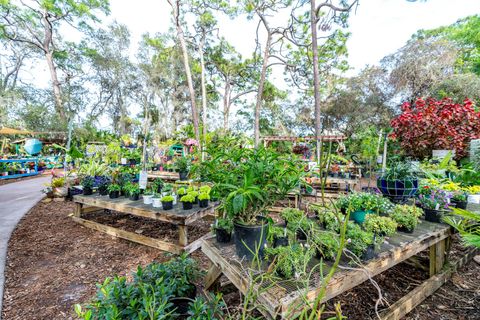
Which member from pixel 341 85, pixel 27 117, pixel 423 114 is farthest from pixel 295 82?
pixel 27 117

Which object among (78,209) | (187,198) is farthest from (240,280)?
(78,209)

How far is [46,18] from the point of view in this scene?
1187 cm

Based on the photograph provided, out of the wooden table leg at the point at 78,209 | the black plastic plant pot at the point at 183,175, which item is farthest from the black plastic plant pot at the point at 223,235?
the black plastic plant pot at the point at 183,175

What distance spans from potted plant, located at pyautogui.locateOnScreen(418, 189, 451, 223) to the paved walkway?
365 cm

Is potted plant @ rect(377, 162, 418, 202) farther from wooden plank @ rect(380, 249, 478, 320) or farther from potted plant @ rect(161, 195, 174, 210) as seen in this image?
potted plant @ rect(161, 195, 174, 210)

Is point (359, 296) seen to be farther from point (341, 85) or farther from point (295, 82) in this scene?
point (341, 85)

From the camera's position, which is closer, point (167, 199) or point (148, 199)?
point (167, 199)

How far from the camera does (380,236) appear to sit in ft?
4.95

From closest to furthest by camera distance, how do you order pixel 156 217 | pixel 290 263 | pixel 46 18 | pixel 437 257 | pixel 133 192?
1. pixel 290 263
2. pixel 437 257
3. pixel 156 217
4. pixel 133 192
5. pixel 46 18

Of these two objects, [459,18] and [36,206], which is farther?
[459,18]

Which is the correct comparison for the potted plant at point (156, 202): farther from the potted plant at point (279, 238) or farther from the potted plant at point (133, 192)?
the potted plant at point (279, 238)

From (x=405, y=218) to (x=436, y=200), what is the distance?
0.57 m

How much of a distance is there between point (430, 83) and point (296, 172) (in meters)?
10.8

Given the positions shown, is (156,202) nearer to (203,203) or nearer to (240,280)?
(203,203)
